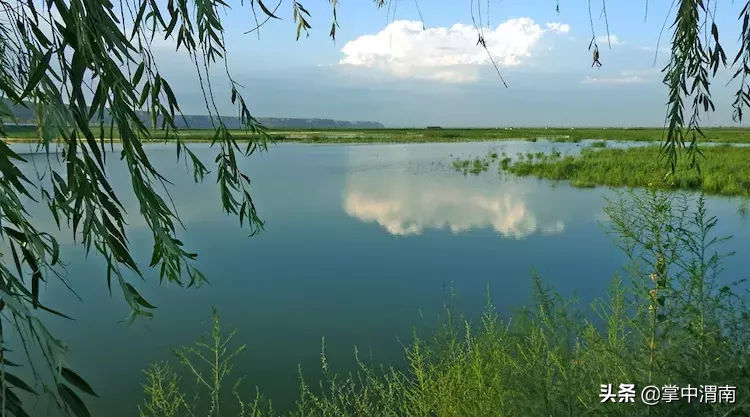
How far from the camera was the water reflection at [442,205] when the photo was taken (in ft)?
25.7

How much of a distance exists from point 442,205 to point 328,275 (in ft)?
15.1

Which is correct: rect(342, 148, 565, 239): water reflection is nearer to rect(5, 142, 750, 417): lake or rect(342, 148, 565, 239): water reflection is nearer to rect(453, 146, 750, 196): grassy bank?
rect(5, 142, 750, 417): lake

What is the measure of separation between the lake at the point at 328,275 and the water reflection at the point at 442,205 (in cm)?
5

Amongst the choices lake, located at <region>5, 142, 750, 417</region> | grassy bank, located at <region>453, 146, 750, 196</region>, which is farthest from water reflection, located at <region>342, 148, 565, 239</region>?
grassy bank, located at <region>453, 146, 750, 196</region>

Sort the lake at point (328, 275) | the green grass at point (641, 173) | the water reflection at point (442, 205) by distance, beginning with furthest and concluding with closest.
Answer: the green grass at point (641, 173)
the water reflection at point (442, 205)
the lake at point (328, 275)

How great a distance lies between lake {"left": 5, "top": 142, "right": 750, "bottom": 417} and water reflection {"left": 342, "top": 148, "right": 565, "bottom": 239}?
5 centimetres

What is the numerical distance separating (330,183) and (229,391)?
31.1 ft

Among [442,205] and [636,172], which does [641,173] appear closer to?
[636,172]

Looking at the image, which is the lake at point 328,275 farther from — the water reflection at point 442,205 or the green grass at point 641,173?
the green grass at point 641,173

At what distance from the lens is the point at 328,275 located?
5480 mm

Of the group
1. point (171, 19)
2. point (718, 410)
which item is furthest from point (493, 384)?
point (171, 19)

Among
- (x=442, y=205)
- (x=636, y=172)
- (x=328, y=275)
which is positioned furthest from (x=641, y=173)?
(x=328, y=275)

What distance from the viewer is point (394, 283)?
519cm

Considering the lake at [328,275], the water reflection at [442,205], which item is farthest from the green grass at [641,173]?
the water reflection at [442,205]
